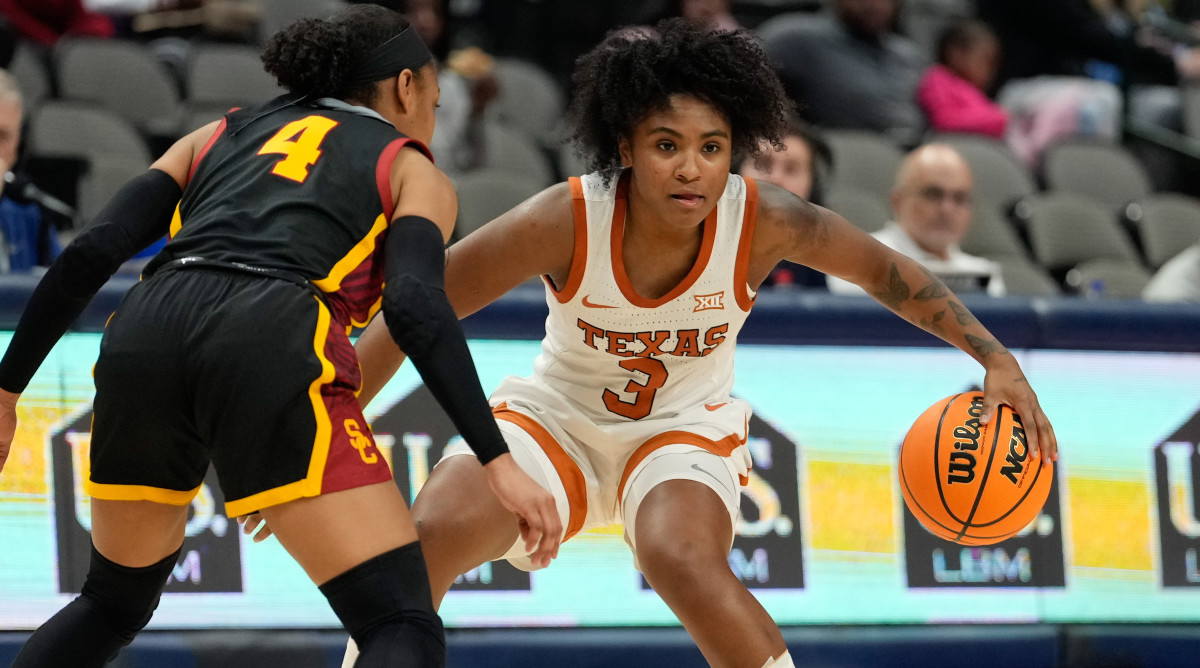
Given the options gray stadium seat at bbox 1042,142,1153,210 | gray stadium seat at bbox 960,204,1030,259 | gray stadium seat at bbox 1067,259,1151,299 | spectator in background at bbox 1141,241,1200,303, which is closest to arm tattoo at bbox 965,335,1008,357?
spectator in background at bbox 1141,241,1200,303

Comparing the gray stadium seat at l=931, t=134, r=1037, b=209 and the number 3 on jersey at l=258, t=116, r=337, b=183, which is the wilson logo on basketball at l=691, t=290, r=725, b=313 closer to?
the number 3 on jersey at l=258, t=116, r=337, b=183

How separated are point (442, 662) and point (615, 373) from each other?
110 cm

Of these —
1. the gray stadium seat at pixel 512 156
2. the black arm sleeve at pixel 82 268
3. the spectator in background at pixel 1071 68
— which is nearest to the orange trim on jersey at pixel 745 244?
the black arm sleeve at pixel 82 268

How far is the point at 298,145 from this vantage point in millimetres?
2539

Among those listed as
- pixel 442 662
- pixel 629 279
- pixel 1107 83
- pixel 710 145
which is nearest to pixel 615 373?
pixel 629 279

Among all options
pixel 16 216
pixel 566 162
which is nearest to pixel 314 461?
pixel 16 216

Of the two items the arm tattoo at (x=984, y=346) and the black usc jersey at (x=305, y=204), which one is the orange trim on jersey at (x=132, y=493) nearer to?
the black usc jersey at (x=305, y=204)

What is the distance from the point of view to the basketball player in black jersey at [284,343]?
92.0 inches

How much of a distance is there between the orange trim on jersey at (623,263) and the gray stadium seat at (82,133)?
382 cm

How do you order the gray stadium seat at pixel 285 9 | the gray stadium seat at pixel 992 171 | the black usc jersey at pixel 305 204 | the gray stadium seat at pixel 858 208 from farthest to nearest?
1. the gray stadium seat at pixel 285 9
2. the gray stadium seat at pixel 992 171
3. the gray stadium seat at pixel 858 208
4. the black usc jersey at pixel 305 204

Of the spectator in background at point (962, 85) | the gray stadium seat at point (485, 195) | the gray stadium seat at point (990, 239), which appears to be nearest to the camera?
the gray stadium seat at point (485, 195)

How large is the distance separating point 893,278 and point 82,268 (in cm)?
195

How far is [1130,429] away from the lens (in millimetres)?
4320

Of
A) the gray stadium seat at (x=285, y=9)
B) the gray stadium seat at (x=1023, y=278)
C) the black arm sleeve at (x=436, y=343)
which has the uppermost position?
the black arm sleeve at (x=436, y=343)
